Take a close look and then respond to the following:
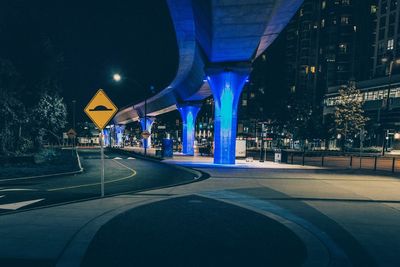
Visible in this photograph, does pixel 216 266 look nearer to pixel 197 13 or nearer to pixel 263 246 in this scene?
pixel 263 246

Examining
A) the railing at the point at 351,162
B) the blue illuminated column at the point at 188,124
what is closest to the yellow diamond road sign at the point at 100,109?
the railing at the point at 351,162

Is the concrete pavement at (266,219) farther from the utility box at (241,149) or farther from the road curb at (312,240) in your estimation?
the utility box at (241,149)

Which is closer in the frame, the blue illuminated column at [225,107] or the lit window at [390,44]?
the blue illuminated column at [225,107]

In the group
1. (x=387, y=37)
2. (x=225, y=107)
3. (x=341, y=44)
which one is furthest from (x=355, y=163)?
(x=341, y=44)

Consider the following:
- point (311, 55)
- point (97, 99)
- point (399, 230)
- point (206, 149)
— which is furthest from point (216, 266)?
point (311, 55)

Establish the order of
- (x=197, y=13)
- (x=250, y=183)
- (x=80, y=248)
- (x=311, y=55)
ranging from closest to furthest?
1. (x=80, y=248)
2. (x=250, y=183)
3. (x=197, y=13)
4. (x=311, y=55)

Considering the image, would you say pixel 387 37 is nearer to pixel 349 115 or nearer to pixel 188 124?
pixel 349 115

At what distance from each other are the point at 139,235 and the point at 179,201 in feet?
11.6

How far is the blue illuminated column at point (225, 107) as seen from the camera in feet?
82.1

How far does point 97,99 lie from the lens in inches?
378

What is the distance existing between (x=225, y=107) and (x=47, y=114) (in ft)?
42.9

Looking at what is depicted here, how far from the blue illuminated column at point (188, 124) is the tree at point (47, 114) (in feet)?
66.9

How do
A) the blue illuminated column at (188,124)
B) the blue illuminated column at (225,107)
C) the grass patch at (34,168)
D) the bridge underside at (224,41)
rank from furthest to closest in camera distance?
the blue illuminated column at (188,124)
the blue illuminated column at (225,107)
the grass patch at (34,168)
the bridge underside at (224,41)

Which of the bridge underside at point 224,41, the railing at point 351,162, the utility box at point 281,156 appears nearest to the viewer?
the bridge underside at point 224,41
